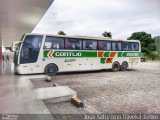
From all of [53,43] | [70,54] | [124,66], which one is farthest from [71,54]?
[124,66]

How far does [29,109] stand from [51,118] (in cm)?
A: 71

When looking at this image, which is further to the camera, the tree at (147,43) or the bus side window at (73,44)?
the tree at (147,43)

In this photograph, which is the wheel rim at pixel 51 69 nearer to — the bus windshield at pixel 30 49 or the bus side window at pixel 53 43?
the bus windshield at pixel 30 49

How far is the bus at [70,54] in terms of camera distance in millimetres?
9953

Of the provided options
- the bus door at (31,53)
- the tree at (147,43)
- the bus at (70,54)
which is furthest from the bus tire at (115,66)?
the tree at (147,43)

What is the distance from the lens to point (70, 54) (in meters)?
11.2

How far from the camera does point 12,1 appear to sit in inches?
332

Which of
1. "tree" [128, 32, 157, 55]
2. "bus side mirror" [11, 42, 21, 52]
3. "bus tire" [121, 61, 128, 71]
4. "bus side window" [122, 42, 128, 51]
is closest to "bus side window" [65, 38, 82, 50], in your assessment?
"bus side mirror" [11, 42, 21, 52]

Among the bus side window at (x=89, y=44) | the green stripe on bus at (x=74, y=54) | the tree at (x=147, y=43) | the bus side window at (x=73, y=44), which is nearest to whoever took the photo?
the green stripe on bus at (x=74, y=54)

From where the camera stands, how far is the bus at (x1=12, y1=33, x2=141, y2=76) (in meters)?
9.95

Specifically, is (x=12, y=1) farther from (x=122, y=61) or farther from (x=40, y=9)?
(x=122, y=61)

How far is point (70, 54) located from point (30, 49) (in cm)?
249

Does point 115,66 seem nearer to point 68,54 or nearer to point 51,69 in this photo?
point 68,54

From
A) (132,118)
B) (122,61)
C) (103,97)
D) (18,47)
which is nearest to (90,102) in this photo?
(103,97)
